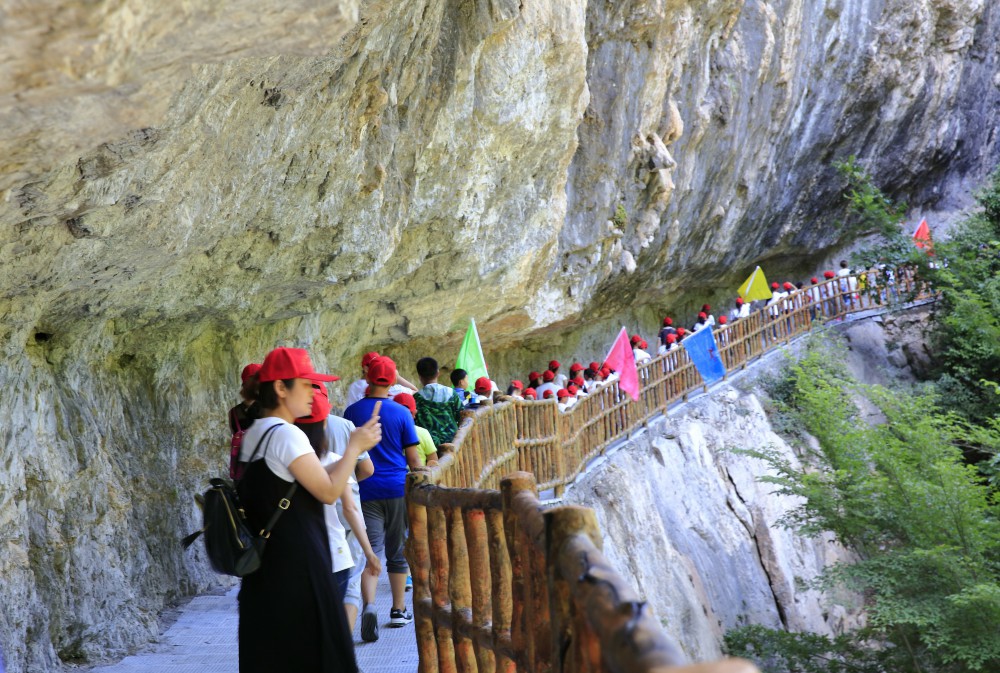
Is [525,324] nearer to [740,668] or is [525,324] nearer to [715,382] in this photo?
[715,382]

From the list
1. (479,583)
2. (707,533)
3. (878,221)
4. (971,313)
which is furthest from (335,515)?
(878,221)

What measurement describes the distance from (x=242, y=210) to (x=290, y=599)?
4.09 meters

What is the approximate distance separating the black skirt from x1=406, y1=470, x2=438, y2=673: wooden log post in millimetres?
533

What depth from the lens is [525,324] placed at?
15711 mm

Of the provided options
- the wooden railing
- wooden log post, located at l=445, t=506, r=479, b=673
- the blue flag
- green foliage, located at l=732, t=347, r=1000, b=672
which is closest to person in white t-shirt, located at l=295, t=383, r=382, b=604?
the wooden railing

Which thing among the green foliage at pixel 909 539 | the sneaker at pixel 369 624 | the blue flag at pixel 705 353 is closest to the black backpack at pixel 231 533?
the sneaker at pixel 369 624

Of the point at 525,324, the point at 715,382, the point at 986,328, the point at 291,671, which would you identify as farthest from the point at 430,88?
the point at 986,328

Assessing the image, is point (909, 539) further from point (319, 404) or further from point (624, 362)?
point (319, 404)

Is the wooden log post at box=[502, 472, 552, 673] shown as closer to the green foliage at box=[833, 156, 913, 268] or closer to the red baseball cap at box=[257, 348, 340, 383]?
the red baseball cap at box=[257, 348, 340, 383]

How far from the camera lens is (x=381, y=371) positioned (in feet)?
19.1

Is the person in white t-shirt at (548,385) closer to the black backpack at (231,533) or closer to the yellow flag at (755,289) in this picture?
the yellow flag at (755,289)

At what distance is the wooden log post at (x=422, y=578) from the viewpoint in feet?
13.2

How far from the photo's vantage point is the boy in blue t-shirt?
230 inches

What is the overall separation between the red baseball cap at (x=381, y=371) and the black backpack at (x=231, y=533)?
234cm
